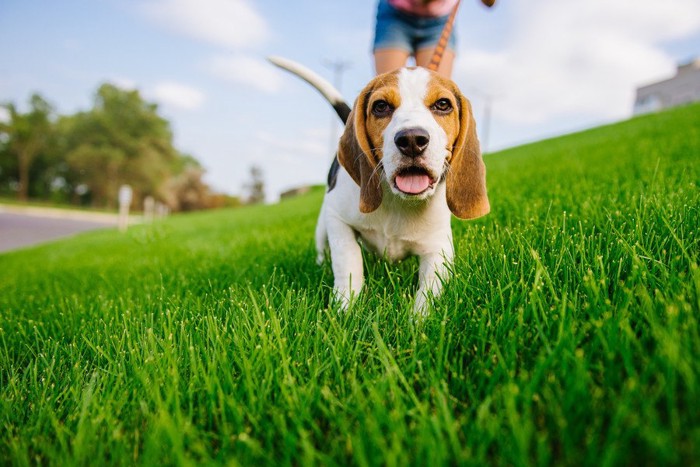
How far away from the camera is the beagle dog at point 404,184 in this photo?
83.1 inches

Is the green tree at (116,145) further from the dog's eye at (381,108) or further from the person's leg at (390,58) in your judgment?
the dog's eye at (381,108)

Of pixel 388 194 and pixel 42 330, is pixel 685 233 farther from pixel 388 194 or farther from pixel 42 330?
pixel 42 330

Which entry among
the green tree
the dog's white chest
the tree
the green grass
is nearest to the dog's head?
the dog's white chest

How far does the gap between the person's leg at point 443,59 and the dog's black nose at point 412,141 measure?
146 cm

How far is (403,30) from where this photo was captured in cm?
353

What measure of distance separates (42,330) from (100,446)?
1755 mm

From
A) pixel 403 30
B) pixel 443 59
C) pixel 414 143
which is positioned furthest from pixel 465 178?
pixel 403 30

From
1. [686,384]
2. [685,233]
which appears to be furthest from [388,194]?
[686,384]

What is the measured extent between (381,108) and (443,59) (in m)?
1.43

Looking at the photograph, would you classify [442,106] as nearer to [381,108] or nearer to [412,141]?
[381,108]

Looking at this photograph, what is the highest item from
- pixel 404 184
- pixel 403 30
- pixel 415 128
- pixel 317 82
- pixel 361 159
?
pixel 403 30

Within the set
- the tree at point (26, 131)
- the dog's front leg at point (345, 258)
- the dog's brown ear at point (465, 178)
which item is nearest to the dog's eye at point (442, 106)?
the dog's brown ear at point (465, 178)

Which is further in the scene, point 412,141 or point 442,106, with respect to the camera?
point 442,106

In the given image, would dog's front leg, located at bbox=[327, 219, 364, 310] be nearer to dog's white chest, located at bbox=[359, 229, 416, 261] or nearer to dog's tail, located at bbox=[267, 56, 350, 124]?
dog's white chest, located at bbox=[359, 229, 416, 261]
